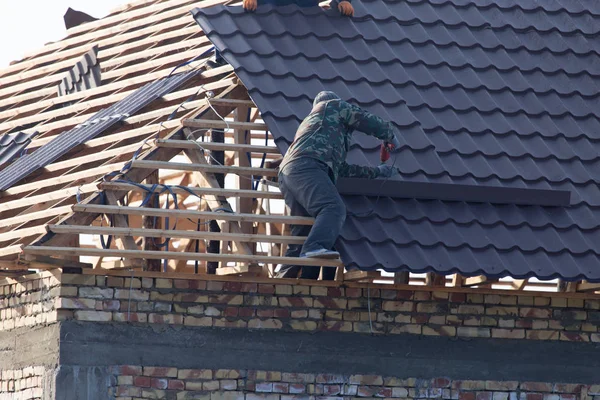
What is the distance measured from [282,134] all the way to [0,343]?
3.09 metres

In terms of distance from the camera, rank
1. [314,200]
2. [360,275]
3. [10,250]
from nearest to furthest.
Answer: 1. [10,250]
2. [314,200]
3. [360,275]

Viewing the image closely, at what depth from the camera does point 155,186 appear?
9.73 metres

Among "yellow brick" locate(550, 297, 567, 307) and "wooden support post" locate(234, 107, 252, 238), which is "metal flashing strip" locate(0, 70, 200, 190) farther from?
"yellow brick" locate(550, 297, 567, 307)

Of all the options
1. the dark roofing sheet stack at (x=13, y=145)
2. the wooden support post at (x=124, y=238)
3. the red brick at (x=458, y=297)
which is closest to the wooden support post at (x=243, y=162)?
the wooden support post at (x=124, y=238)

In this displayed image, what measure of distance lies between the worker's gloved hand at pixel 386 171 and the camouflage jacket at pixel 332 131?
0.31 metres

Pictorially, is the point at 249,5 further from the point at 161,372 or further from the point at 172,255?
the point at 161,372

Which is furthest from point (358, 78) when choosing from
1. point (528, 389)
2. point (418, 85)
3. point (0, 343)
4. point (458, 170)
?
point (0, 343)

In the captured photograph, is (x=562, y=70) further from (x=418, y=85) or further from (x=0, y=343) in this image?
(x=0, y=343)

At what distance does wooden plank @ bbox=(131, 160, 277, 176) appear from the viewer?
9805 mm

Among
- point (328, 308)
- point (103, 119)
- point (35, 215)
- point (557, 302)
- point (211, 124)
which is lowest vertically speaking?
point (328, 308)

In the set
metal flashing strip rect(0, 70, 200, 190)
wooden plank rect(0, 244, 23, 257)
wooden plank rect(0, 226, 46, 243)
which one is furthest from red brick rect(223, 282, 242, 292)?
metal flashing strip rect(0, 70, 200, 190)

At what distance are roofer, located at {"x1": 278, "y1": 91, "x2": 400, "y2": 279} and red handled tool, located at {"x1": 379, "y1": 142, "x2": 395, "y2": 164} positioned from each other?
3 centimetres

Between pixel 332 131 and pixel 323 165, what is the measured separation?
0.28m

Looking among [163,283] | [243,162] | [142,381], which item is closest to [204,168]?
[243,162]
